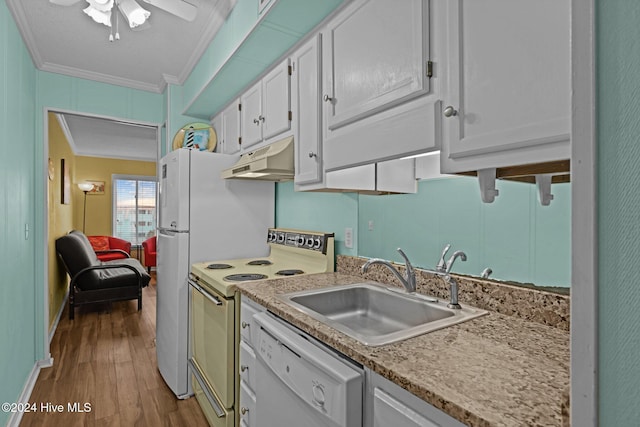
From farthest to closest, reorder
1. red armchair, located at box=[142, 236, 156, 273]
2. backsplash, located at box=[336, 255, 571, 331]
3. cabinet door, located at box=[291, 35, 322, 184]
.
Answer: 1. red armchair, located at box=[142, 236, 156, 273]
2. cabinet door, located at box=[291, 35, 322, 184]
3. backsplash, located at box=[336, 255, 571, 331]

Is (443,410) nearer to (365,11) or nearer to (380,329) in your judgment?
(380,329)

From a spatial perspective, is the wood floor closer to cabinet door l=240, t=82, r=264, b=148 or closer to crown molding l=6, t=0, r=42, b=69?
cabinet door l=240, t=82, r=264, b=148

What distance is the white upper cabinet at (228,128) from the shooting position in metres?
2.60

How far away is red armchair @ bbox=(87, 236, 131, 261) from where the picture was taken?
563 cm

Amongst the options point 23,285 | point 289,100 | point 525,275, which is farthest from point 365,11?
point 23,285

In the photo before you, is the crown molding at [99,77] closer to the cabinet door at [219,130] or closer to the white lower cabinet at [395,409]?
the cabinet door at [219,130]

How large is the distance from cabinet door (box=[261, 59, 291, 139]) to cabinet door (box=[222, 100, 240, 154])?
488mm

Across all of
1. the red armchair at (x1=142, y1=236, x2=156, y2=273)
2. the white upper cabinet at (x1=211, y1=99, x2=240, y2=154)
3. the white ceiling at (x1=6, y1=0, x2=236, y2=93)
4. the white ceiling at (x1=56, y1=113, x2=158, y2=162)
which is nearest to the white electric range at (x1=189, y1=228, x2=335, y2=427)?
the white upper cabinet at (x1=211, y1=99, x2=240, y2=154)

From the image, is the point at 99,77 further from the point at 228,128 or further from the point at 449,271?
the point at 449,271

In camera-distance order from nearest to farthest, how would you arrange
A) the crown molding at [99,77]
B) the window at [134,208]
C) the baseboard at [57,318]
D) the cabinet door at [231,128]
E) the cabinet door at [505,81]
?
the cabinet door at [505,81] < the cabinet door at [231,128] < the crown molding at [99,77] < the baseboard at [57,318] < the window at [134,208]

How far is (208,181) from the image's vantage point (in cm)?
240

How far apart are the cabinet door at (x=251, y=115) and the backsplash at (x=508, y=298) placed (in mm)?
1407

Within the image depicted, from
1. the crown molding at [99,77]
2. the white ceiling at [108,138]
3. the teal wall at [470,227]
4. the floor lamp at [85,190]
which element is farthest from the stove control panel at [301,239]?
the floor lamp at [85,190]

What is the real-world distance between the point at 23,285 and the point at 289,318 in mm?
2238
